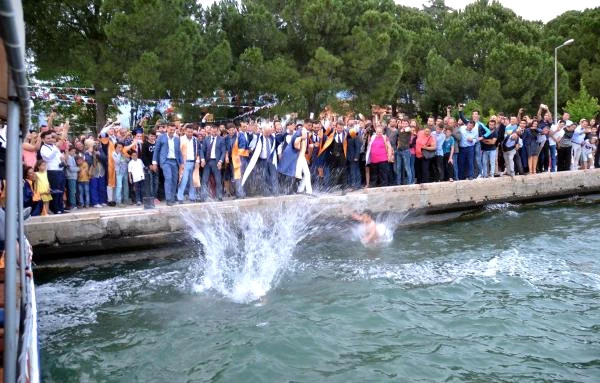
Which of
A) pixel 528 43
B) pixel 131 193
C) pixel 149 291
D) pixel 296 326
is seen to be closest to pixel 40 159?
pixel 131 193

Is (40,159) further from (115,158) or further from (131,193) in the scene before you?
(131,193)

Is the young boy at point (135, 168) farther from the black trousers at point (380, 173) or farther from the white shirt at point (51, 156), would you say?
the black trousers at point (380, 173)

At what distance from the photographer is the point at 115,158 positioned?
39.1 ft

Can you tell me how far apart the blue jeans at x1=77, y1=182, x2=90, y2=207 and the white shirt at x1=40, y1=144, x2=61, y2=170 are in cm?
103

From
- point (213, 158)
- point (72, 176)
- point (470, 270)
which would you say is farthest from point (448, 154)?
point (72, 176)

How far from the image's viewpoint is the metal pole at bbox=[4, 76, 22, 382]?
2.98 metres

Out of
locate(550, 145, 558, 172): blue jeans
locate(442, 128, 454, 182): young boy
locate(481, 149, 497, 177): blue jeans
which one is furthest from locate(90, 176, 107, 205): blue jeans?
locate(550, 145, 558, 172): blue jeans

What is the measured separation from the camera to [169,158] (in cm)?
1192

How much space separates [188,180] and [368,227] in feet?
13.7

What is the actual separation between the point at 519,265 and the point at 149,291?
6017 mm

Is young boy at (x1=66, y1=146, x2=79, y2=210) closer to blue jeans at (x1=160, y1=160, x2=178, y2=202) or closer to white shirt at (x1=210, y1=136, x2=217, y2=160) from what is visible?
blue jeans at (x1=160, y1=160, x2=178, y2=202)

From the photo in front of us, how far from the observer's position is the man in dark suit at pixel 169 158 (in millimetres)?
11852

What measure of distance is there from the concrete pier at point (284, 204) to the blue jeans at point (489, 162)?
0.35 meters

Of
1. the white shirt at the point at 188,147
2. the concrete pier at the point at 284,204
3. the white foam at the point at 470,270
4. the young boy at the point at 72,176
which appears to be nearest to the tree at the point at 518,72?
the concrete pier at the point at 284,204
